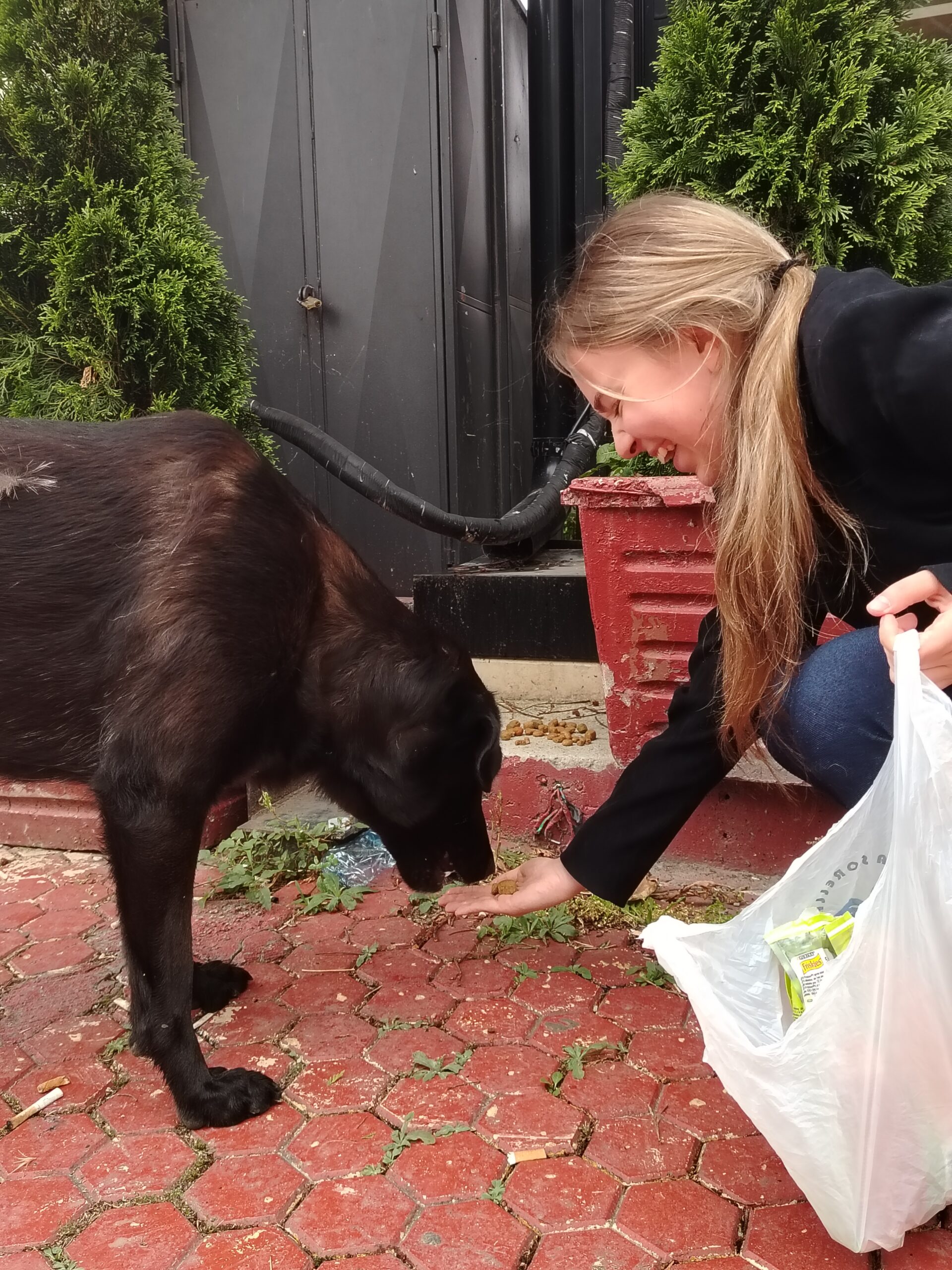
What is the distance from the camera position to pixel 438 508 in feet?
13.3

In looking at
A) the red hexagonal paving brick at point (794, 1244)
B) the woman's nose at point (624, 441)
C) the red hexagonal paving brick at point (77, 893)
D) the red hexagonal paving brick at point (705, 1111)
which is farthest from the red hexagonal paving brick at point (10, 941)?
the woman's nose at point (624, 441)

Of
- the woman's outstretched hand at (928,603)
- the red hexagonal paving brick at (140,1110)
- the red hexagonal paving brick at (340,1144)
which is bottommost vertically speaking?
the red hexagonal paving brick at (140,1110)

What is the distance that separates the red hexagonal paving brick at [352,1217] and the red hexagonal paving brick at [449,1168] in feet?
0.11

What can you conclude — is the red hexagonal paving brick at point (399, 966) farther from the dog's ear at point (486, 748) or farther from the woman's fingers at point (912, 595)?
the woman's fingers at point (912, 595)

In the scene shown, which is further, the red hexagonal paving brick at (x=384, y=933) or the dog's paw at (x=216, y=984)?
the red hexagonal paving brick at (x=384, y=933)

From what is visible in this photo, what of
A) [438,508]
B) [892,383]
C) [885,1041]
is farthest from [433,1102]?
[438,508]

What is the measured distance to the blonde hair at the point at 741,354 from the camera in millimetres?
1575

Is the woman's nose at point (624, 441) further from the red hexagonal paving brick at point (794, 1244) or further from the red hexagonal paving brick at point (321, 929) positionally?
the red hexagonal paving brick at point (321, 929)

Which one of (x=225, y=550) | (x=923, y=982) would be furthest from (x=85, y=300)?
(x=923, y=982)

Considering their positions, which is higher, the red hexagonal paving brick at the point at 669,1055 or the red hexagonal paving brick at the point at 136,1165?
the red hexagonal paving brick at the point at 136,1165

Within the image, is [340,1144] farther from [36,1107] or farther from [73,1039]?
[73,1039]

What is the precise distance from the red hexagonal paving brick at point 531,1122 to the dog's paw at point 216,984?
2.66ft

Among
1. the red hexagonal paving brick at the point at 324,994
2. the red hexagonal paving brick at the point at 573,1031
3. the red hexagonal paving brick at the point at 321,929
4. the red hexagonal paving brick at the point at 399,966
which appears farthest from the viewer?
the red hexagonal paving brick at the point at 321,929

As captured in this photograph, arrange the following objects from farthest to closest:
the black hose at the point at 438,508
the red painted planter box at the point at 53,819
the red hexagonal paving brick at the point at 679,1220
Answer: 1. the black hose at the point at 438,508
2. the red painted planter box at the point at 53,819
3. the red hexagonal paving brick at the point at 679,1220
